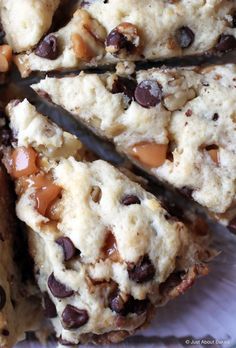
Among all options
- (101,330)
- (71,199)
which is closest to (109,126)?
(71,199)

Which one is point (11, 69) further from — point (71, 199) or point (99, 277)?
point (99, 277)

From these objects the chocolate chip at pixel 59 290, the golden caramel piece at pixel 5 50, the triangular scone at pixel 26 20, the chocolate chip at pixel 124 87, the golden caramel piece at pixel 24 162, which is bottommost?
the chocolate chip at pixel 59 290

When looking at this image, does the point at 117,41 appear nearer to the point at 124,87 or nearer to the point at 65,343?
the point at 124,87

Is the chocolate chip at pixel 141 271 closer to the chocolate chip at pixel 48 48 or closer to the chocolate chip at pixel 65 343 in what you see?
the chocolate chip at pixel 65 343

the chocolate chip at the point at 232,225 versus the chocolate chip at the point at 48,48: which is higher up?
the chocolate chip at the point at 48,48

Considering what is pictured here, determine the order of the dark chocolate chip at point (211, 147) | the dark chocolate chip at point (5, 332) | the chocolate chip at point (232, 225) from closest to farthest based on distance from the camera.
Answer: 1. the dark chocolate chip at point (5, 332)
2. the dark chocolate chip at point (211, 147)
3. the chocolate chip at point (232, 225)

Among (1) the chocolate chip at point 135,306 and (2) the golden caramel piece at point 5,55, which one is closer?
(1) the chocolate chip at point 135,306

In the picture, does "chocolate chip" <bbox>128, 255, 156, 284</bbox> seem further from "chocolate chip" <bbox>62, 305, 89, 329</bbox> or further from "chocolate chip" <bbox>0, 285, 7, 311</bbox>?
"chocolate chip" <bbox>0, 285, 7, 311</bbox>

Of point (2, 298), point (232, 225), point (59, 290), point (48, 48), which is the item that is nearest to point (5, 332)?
point (2, 298)

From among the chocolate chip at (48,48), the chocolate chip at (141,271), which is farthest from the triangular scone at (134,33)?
the chocolate chip at (141,271)
